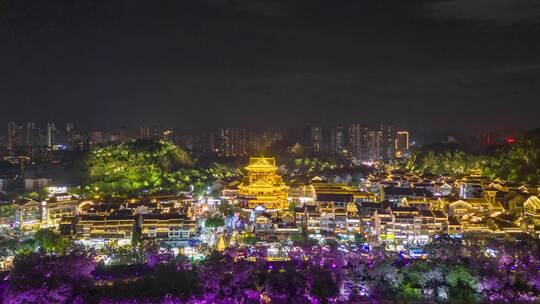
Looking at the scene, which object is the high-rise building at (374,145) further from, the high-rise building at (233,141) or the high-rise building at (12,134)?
the high-rise building at (12,134)

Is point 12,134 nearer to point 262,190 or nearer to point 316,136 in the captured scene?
point 316,136

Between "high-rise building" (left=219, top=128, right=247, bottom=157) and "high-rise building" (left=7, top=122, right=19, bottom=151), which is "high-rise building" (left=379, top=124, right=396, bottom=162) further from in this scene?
"high-rise building" (left=7, top=122, right=19, bottom=151)

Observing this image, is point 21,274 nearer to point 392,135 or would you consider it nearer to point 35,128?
point 35,128

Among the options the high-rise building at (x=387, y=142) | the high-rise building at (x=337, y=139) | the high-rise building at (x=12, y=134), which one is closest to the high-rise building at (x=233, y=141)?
the high-rise building at (x=337, y=139)

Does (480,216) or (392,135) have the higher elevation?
(392,135)

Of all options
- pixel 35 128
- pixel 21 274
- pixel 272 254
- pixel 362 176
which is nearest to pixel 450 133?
pixel 362 176

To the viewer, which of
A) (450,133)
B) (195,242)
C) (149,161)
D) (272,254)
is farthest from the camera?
(450,133)

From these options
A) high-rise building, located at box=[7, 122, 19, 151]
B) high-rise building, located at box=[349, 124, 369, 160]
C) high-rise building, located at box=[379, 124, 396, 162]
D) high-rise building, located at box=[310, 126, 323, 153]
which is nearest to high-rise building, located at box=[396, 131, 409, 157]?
high-rise building, located at box=[379, 124, 396, 162]
